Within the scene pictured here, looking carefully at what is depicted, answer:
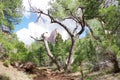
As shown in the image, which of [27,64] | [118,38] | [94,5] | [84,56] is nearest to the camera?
[94,5]

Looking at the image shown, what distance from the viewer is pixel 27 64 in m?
25.0

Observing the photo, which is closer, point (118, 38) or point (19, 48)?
point (118, 38)

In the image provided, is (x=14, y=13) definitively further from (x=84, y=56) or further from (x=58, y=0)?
(x=84, y=56)

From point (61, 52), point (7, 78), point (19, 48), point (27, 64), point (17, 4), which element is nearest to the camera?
point (7, 78)

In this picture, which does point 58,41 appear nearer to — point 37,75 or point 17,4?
point 17,4

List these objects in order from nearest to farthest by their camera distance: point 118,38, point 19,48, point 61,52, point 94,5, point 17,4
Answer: point 94,5 < point 118,38 < point 19,48 < point 17,4 < point 61,52

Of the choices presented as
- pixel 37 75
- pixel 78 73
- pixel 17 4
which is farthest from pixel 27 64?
pixel 17 4

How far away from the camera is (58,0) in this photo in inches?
1107

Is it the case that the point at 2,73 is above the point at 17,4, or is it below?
below

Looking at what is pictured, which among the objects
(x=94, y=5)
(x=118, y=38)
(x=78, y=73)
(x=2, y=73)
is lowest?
(x=78, y=73)

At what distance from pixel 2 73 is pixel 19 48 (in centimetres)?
804

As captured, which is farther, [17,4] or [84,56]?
[17,4]

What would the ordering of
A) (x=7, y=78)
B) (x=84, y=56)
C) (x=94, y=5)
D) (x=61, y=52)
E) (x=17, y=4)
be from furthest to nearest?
(x=61, y=52), (x=17, y=4), (x=84, y=56), (x=7, y=78), (x=94, y=5)

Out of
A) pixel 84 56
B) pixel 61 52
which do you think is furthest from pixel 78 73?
pixel 61 52
